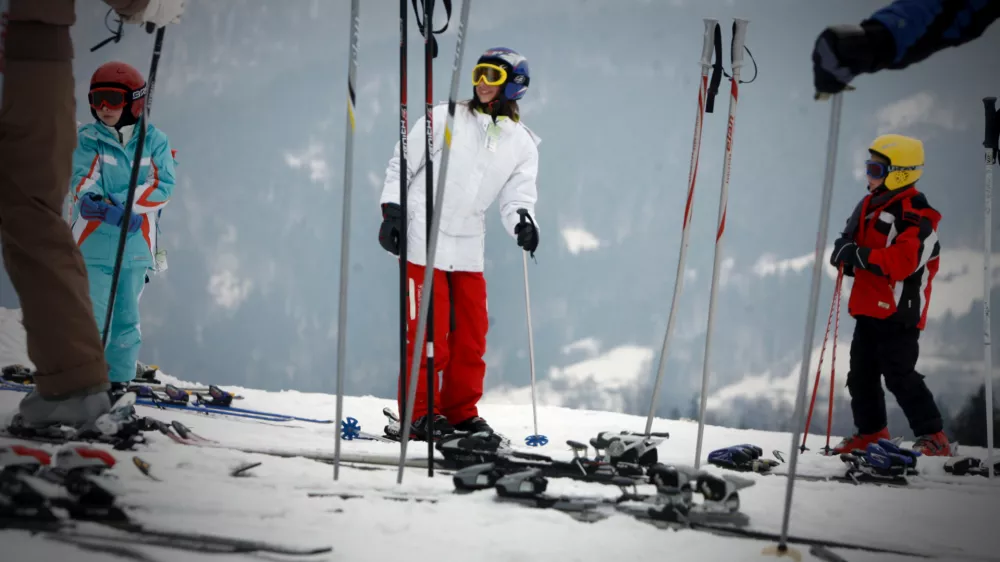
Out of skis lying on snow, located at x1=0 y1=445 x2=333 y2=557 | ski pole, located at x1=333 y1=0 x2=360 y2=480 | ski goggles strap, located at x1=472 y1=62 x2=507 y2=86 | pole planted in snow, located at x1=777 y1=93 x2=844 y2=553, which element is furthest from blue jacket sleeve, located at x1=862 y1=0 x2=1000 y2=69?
ski goggles strap, located at x1=472 y1=62 x2=507 y2=86

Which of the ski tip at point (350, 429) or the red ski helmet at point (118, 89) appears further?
the red ski helmet at point (118, 89)

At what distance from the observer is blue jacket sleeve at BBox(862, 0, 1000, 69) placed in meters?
1.93

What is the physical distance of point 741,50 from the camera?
315 centimetres

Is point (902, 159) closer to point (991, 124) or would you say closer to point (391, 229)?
point (991, 124)

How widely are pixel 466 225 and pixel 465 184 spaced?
204 mm

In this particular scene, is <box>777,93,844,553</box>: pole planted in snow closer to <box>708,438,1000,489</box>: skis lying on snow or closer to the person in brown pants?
<box>708,438,1000,489</box>: skis lying on snow

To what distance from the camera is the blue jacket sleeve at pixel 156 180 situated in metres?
3.95

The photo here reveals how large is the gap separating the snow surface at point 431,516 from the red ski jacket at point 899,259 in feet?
3.39

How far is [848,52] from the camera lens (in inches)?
75.5

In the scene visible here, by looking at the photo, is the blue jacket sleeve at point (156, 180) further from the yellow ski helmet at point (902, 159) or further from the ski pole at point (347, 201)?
the yellow ski helmet at point (902, 159)

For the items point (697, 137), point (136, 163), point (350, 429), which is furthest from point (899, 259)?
point (136, 163)

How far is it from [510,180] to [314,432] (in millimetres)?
1610

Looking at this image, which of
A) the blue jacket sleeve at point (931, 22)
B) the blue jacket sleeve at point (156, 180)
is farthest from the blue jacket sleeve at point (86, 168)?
the blue jacket sleeve at point (931, 22)

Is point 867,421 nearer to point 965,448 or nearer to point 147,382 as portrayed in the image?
point 965,448
